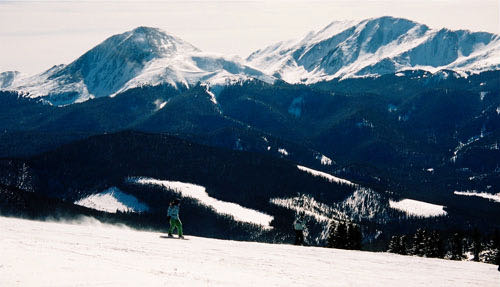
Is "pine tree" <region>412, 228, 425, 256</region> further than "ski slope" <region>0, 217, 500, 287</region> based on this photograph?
Yes

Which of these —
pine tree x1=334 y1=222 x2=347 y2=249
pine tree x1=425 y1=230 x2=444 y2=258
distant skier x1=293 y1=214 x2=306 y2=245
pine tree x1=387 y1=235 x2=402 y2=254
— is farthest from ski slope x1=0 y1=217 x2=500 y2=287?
pine tree x1=387 y1=235 x2=402 y2=254

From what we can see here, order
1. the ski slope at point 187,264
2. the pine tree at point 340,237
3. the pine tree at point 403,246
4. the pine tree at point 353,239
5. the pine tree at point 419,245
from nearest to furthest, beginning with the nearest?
the ski slope at point 187,264, the pine tree at point 340,237, the pine tree at point 353,239, the pine tree at point 403,246, the pine tree at point 419,245

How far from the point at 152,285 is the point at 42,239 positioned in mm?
13936

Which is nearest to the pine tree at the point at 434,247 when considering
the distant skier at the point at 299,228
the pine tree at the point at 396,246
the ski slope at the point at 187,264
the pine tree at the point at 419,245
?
the pine tree at the point at 419,245

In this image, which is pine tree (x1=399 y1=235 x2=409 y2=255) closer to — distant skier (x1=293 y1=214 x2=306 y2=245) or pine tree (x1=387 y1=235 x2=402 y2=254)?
pine tree (x1=387 y1=235 x2=402 y2=254)

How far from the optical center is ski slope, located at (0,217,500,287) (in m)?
32.9

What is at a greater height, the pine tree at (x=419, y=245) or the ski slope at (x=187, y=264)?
the pine tree at (x=419, y=245)

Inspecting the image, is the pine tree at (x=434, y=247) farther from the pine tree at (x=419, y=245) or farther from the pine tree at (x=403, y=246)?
the pine tree at (x=403, y=246)

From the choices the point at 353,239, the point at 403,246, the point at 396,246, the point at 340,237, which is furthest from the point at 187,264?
the point at 396,246

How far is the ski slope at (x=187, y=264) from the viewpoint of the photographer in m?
32.9

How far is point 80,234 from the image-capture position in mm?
47219

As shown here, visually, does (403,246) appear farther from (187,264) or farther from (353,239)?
(187,264)

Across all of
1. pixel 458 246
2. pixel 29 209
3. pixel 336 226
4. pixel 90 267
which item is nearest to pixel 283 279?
pixel 90 267

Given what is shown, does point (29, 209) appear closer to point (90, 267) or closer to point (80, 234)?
point (80, 234)
